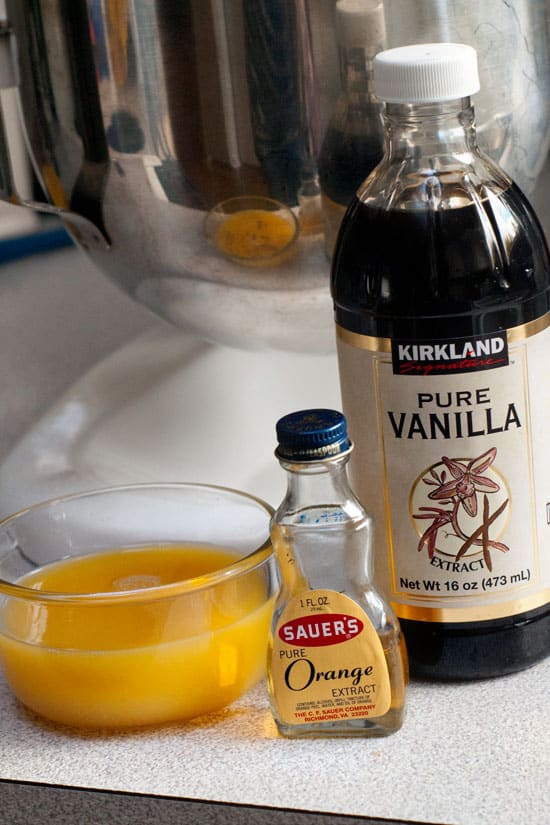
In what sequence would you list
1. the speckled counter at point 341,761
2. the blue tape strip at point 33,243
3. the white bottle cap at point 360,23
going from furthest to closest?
the blue tape strip at point 33,243 < the white bottle cap at point 360,23 < the speckled counter at point 341,761

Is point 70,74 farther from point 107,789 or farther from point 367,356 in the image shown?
point 107,789

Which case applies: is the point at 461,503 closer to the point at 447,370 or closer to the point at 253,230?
the point at 447,370

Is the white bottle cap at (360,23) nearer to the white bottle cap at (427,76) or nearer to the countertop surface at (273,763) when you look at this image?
the white bottle cap at (427,76)

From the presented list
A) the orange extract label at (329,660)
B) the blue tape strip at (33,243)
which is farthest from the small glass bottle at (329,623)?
the blue tape strip at (33,243)

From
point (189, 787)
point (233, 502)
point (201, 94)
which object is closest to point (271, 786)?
point (189, 787)

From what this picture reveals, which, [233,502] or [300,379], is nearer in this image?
[233,502]

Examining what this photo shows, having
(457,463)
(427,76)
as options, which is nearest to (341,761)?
(457,463)
